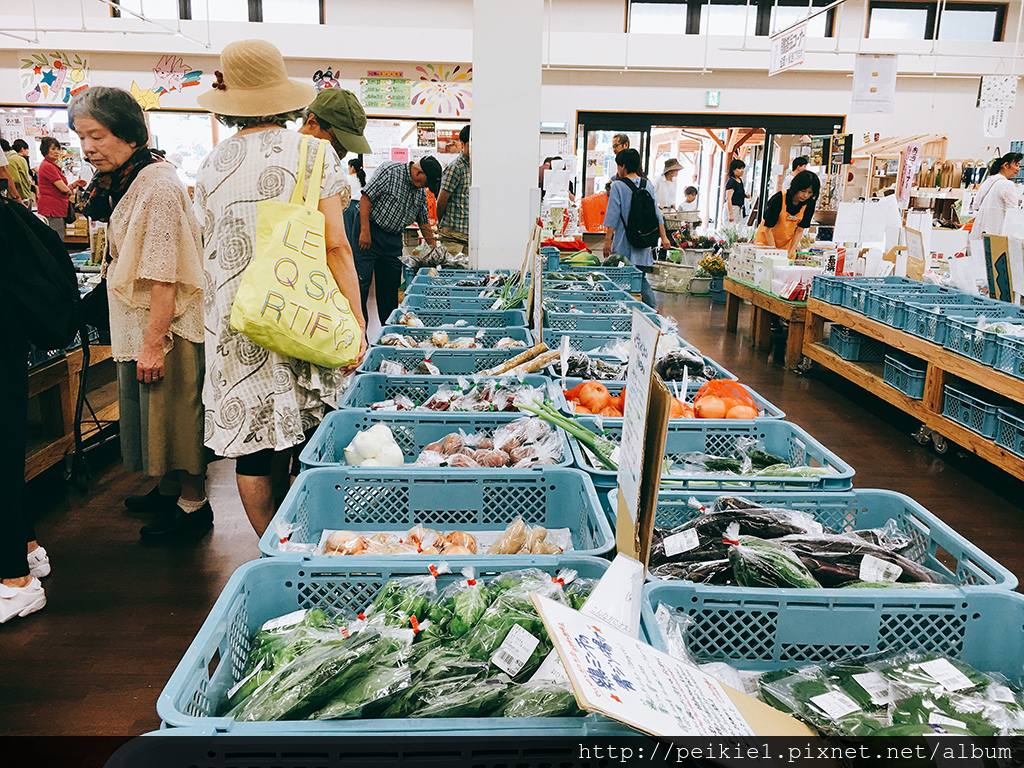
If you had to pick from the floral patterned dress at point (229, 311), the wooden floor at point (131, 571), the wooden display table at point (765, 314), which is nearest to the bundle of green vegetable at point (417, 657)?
the floral patterned dress at point (229, 311)

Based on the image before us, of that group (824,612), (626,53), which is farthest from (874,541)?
(626,53)

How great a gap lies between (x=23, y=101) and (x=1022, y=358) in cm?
1462

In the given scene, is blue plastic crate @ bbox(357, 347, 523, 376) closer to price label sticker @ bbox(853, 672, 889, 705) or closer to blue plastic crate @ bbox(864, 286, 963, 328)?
price label sticker @ bbox(853, 672, 889, 705)

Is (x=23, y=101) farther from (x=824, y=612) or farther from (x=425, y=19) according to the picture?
(x=824, y=612)

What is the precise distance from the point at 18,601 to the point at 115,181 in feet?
5.29

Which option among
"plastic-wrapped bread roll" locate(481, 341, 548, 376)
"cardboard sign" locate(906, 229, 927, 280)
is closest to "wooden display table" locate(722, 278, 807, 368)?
"cardboard sign" locate(906, 229, 927, 280)

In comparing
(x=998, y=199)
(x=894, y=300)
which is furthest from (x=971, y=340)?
(x=998, y=199)

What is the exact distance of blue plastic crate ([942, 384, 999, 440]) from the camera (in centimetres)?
430

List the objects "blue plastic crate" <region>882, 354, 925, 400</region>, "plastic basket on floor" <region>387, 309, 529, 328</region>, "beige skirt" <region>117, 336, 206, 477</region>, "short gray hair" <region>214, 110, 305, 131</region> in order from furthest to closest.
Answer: "blue plastic crate" <region>882, 354, 925, 400</region>
"plastic basket on floor" <region>387, 309, 529, 328</region>
"beige skirt" <region>117, 336, 206, 477</region>
"short gray hair" <region>214, 110, 305, 131</region>

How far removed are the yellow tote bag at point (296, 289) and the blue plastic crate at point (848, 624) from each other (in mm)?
1293

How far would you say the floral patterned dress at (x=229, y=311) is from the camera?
226 centimetres

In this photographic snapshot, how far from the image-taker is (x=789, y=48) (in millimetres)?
8625

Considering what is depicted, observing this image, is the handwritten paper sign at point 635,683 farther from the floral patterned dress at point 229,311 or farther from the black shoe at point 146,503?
the black shoe at point 146,503

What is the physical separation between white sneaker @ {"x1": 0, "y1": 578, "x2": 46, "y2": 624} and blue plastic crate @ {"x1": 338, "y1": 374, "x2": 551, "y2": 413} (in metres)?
1.42
